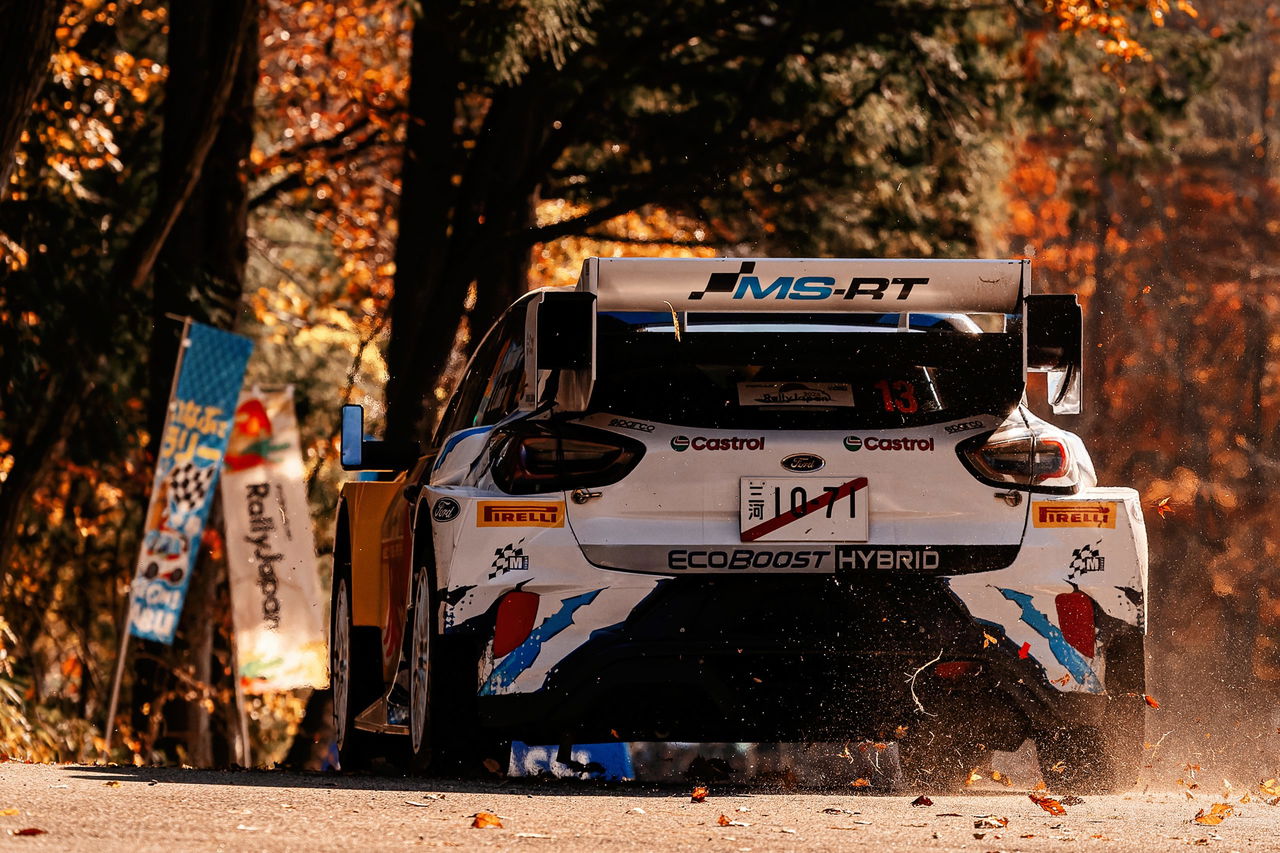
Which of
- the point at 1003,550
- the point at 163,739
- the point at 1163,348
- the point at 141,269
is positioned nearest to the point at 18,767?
the point at 1003,550

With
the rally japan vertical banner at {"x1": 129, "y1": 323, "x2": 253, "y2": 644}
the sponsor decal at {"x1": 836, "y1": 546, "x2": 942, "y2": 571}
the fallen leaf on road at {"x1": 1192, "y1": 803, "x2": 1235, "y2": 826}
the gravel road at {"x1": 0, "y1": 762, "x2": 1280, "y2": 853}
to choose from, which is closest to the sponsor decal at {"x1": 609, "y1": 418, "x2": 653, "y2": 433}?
the sponsor decal at {"x1": 836, "y1": 546, "x2": 942, "y2": 571}

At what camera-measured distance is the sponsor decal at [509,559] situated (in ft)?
24.0

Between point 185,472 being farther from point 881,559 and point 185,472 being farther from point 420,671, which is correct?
point 881,559

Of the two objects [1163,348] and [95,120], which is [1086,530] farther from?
[1163,348]

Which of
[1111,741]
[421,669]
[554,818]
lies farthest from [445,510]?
[1111,741]

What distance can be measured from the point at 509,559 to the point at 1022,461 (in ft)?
5.50

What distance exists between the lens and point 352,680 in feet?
32.1

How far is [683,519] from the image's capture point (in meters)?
7.34

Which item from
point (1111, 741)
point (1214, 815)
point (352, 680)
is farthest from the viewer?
point (352, 680)

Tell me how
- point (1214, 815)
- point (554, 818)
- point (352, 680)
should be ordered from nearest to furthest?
point (554, 818), point (1214, 815), point (352, 680)

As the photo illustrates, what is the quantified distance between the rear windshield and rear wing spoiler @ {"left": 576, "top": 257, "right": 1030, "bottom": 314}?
0.42 feet

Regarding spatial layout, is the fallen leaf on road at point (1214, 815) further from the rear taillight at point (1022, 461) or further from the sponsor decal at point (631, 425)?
the sponsor decal at point (631, 425)

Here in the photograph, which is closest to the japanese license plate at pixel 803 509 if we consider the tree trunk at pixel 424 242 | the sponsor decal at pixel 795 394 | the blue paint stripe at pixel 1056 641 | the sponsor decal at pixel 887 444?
the sponsor decal at pixel 887 444

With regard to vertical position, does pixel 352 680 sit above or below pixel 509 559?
below
